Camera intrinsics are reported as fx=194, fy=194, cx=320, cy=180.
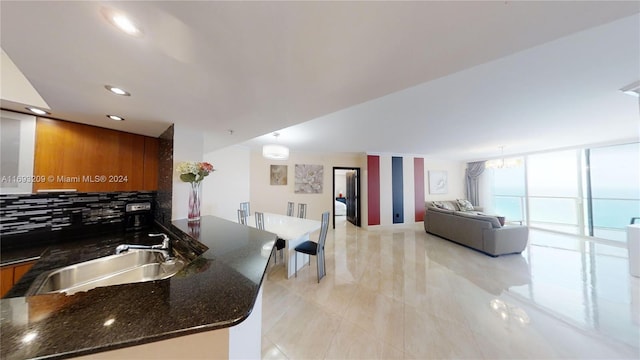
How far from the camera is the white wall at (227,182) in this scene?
164 inches

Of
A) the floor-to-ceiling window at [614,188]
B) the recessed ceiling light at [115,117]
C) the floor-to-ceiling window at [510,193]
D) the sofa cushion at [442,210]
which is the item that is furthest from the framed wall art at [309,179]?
the floor-to-ceiling window at [614,188]

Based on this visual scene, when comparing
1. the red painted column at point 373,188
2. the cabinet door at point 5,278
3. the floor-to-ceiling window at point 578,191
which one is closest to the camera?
the cabinet door at point 5,278

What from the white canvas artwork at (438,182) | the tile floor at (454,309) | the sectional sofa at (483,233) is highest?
the white canvas artwork at (438,182)

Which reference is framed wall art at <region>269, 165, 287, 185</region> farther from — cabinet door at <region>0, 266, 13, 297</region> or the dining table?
cabinet door at <region>0, 266, 13, 297</region>

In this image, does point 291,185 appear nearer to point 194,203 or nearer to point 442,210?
point 194,203

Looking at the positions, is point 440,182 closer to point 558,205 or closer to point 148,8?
point 558,205

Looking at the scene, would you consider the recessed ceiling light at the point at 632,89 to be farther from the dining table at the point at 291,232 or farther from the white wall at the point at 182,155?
the white wall at the point at 182,155

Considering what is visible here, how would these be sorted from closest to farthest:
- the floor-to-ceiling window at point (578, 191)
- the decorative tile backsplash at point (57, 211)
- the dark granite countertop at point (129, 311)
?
the dark granite countertop at point (129, 311), the decorative tile backsplash at point (57, 211), the floor-to-ceiling window at point (578, 191)

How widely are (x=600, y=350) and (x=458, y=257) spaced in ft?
6.39

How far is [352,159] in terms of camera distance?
5863 millimetres

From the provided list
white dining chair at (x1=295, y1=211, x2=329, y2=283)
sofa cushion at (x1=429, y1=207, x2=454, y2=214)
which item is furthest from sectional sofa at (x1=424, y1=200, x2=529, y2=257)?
white dining chair at (x1=295, y1=211, x2=329, y2=283)

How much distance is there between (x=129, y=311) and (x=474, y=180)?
840cm

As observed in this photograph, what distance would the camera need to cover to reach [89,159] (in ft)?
5.94

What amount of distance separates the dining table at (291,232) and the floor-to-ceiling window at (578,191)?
21.8 feet
